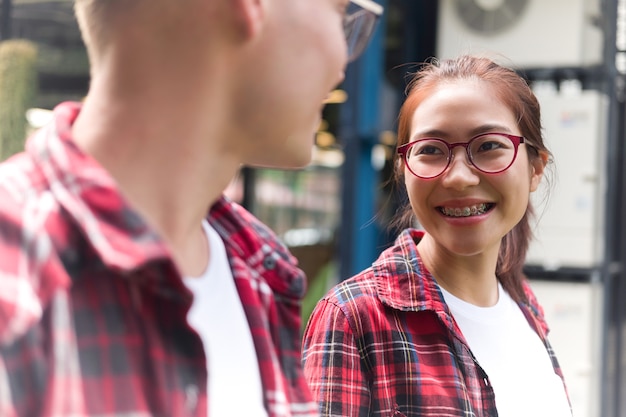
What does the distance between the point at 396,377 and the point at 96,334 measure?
750mm

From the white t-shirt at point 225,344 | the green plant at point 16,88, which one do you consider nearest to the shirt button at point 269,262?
the white t-shirt at point 225,344

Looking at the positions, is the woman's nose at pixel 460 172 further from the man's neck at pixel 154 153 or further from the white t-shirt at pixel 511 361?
the man's neck at pixel 154 153

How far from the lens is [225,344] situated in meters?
0.81

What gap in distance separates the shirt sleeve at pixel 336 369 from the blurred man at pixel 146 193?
16.4 inches

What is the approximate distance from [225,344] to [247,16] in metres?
0.36

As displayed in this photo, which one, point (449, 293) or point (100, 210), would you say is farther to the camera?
point (449, 293)

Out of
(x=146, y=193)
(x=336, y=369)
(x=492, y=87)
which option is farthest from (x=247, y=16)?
(x=492, y=87)

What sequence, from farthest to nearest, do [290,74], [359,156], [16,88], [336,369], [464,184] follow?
1. [359,156]
2. [16,88]
3. [464,184]
4. [336,369]
5. [290,74]

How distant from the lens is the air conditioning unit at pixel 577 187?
383 centimetres

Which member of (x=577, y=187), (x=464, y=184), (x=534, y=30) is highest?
(x=534, y=30)

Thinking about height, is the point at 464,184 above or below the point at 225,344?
above

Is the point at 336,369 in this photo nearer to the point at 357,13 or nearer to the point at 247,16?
the point at 357,13

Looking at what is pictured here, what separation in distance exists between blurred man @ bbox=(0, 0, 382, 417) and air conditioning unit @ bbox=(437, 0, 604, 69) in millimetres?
3244

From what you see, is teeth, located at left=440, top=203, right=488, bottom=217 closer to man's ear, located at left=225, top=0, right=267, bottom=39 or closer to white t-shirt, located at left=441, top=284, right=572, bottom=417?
white t-shirt, located at left=441, top=284, right=572, bottom=417
